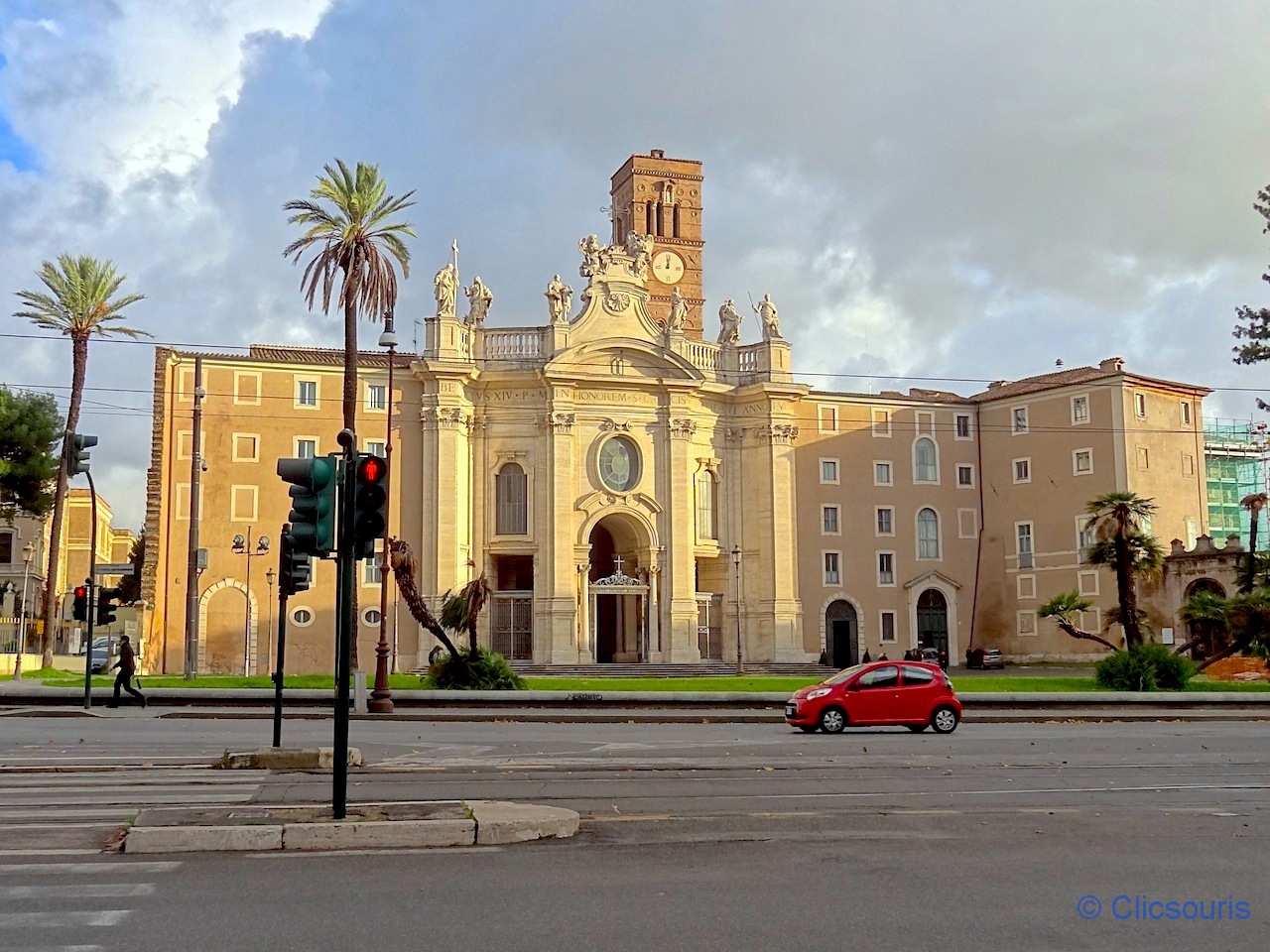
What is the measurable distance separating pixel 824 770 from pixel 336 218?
1207 inches

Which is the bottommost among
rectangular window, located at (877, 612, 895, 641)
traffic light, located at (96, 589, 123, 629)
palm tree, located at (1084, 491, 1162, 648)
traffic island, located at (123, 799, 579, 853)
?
traffic island, located at (123, 799, 579, 853)

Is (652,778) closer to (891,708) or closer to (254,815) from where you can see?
(254,815)

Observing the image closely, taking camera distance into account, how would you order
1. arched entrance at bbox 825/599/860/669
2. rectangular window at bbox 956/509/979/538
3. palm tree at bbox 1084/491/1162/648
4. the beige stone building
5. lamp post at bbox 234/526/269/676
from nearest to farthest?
palm tree at bbox 1084/491/1162/648, lamp post at bbox 234/526/269/676, the beige stone building, arched entrance at bbox 825/599/860/669, rectangular window at bbox 956/509/979/538

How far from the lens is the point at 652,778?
16.4 m

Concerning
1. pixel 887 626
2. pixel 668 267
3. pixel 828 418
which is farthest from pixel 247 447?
pixel 668 267

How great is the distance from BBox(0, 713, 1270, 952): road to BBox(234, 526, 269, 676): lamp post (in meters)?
35.0

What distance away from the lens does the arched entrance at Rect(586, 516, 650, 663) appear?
58.7m

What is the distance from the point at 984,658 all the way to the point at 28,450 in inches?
1758

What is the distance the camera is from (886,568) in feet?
206

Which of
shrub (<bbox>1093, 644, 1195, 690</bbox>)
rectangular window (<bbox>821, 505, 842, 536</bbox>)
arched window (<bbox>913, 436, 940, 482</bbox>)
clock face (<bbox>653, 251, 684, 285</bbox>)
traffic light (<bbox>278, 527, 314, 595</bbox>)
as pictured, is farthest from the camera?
clock face (<bbox>653, 251, 684, 285</bbox>)

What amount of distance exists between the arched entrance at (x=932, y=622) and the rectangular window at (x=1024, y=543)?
4.09 meters

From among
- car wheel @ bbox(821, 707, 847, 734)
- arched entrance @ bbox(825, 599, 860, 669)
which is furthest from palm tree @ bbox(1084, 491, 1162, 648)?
car wheel @ bbox(821, 707, 847, 734)

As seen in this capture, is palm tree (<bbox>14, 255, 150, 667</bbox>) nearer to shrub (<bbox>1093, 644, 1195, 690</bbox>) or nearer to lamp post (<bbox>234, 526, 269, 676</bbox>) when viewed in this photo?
lamp post (<bbox>234, 526, 269, 676</bbox>)

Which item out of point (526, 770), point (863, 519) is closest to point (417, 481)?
point (863, 519)
